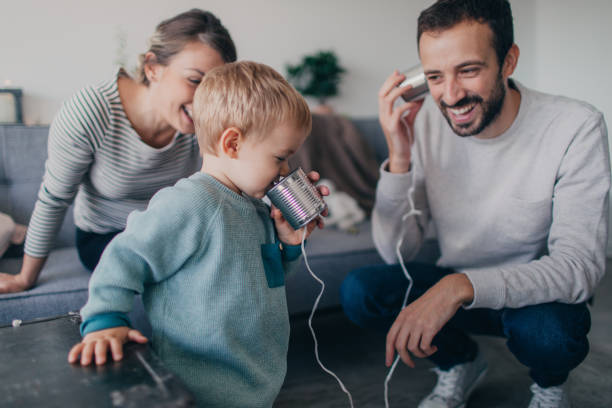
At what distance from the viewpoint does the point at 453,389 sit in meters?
1.21

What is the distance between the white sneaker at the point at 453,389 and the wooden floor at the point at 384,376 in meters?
0.05

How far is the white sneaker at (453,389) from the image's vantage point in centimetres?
119

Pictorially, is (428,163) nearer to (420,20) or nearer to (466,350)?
(420,20)

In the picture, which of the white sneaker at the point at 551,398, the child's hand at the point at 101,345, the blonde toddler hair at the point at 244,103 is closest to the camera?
the child's hand at the point at 101,345

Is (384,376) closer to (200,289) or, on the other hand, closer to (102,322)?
(200,289)

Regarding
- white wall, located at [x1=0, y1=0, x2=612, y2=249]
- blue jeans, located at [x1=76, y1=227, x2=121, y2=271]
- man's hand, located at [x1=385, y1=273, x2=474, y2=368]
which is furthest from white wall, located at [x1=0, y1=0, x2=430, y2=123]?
man's hand, located at [x1=385, y1=273, x2=474, y2=368]

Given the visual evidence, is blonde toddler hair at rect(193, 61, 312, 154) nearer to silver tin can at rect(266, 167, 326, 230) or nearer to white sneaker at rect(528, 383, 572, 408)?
silver tin can at rect(266, 167, 326, 230)

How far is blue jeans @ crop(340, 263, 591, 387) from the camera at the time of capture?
0.98 m

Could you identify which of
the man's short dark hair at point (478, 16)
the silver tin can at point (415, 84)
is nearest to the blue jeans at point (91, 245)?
the silver tin can at point (415, 84)

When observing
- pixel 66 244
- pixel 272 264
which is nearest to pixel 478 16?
pixel 272 264

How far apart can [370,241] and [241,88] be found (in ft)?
3.29

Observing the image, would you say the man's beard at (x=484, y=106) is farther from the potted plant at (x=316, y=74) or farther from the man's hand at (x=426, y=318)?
the potted plant at (x=316, y=74)

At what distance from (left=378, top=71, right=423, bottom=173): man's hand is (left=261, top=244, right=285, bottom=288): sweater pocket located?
18.1 inches

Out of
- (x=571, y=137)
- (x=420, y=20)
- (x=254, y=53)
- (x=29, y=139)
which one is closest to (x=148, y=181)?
(x=29, y=139)
